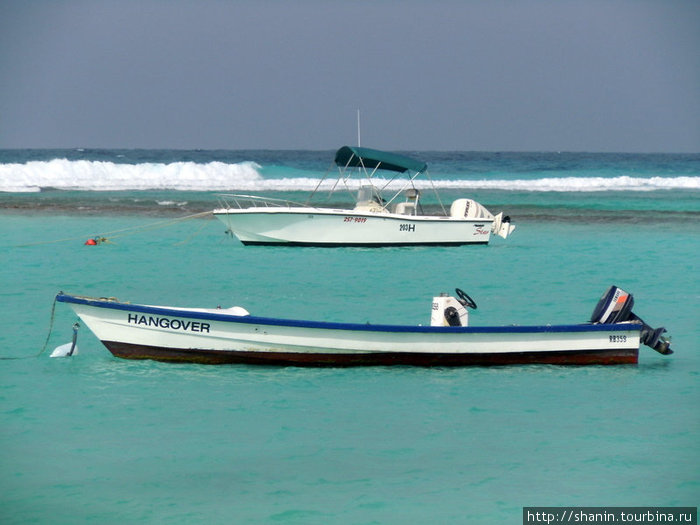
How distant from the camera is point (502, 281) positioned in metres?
19.9

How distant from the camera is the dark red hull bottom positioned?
12.0 metres

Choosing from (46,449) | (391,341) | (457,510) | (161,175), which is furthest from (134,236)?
(161,175)

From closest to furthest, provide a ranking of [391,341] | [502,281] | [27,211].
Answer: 1. [391,341]
2. [502,281]
3. [27,211]

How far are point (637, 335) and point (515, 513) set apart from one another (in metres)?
5.11

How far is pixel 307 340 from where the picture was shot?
11891 mm

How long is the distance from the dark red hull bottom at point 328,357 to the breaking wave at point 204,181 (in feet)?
138

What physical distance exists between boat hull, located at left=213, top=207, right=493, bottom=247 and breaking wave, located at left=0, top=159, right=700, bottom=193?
29.4 m

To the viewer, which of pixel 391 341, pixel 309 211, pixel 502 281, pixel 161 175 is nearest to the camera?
pixel 391 341

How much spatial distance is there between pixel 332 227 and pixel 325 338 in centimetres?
1239

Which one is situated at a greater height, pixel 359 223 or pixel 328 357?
pixel 359 223

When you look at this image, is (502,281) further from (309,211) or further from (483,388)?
(483,388)

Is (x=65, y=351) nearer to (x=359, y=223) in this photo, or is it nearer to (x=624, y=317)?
(x=624, y=317)

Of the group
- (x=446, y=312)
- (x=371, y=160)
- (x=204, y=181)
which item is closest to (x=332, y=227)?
(x=371, y=160)

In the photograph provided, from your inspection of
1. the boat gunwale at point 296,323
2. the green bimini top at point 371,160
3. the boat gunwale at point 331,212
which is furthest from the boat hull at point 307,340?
the green bimini top at point 371,160
